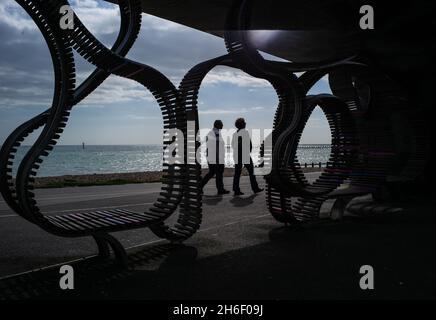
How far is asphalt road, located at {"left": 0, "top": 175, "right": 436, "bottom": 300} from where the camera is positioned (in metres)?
3.83

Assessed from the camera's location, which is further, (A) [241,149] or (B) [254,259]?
(A) [241,149]

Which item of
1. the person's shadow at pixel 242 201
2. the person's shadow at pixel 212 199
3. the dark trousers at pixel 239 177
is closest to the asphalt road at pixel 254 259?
the person's shadow at pixel 242 201

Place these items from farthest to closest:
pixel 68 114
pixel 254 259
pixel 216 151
A: pixel 216 151, pixel 254 259, pixel 68 114

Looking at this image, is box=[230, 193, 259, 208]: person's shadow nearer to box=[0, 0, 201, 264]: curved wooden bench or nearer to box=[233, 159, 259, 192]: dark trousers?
box=[233, 159, 259, 192]: dark trousers

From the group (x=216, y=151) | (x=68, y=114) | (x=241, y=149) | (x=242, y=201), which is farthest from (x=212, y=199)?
(x=68, y=114)

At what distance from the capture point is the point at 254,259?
4.89 meters

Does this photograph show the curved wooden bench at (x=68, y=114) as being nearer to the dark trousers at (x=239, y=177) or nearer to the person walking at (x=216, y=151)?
the person walking at (x=216, y=151)

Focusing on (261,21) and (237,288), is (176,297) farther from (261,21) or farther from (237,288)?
(261,21)

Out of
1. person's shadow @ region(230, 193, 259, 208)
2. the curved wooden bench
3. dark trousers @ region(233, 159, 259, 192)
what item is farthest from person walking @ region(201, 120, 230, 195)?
the curved wooden bench

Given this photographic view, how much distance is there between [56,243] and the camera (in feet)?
18.9

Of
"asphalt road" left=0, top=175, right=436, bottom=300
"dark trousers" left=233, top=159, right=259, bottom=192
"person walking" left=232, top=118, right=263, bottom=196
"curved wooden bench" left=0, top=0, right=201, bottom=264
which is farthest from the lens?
"person walking" left=232, top=118, right=263, bottom=196

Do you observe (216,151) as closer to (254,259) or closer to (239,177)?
(239,177)

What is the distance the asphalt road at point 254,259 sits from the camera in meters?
3.83

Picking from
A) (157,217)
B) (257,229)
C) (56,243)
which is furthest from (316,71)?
(56,243)
